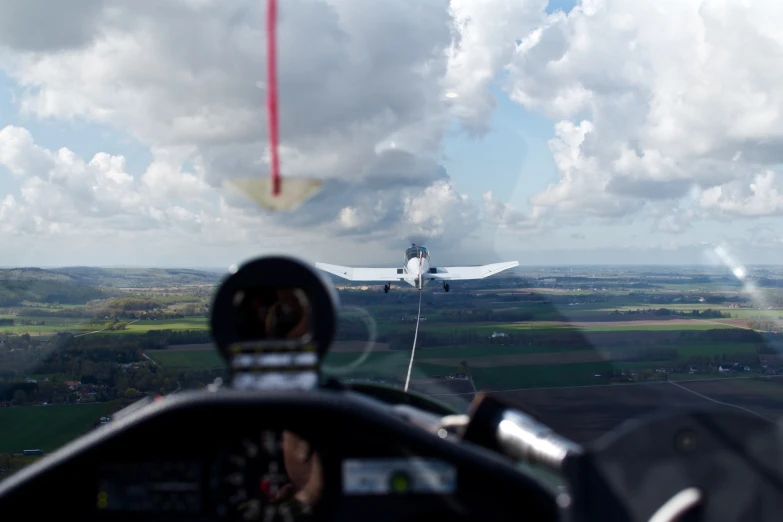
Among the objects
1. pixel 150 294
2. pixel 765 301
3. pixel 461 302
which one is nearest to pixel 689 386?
pixel 150 294

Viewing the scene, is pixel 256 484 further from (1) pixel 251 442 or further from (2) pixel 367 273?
(2) pixel 367 273

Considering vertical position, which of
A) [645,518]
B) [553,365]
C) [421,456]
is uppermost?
[421,456]

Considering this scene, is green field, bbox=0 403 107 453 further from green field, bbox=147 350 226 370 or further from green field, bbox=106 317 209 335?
green field, bbox=106 317 209 335

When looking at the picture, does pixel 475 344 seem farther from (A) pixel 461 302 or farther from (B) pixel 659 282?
(B) pixel 659 282

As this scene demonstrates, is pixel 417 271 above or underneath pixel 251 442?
above

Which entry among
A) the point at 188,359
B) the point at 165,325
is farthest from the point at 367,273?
the point at 188,359

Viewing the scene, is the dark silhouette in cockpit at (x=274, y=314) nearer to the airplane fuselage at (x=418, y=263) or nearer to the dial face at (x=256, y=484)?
the dial face at (x=256, y=484)
